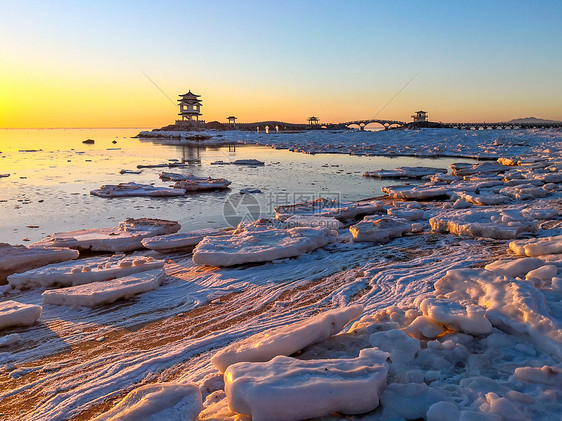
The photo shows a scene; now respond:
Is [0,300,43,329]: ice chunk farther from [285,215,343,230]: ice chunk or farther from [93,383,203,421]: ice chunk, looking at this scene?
[285,215,343,230]: ice chunk

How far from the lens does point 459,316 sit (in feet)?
11.0

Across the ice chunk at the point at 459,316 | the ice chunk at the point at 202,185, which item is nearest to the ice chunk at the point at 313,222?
the ice chunk at the point at 459,316

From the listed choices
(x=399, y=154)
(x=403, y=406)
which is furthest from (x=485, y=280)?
(x=399, y=154)

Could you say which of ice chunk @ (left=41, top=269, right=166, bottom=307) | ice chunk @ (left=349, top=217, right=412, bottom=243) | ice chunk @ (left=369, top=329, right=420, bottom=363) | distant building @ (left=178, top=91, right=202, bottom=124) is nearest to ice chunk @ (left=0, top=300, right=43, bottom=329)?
ice chunk @ (left=41, top=269, right=166, bottom=307)

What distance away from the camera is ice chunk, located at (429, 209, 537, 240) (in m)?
6.80

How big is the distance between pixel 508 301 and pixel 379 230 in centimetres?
360

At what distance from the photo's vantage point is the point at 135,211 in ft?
35.0

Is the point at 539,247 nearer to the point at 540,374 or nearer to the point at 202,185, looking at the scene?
the point at 540,374

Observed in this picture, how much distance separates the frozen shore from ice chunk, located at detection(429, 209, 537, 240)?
0.54m

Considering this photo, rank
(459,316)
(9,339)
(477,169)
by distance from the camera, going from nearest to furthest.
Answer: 1. (459,316)
2. (9,339)
3. (477,169)

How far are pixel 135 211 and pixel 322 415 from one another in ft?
30.9

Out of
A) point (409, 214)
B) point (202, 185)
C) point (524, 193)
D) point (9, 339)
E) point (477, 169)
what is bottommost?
point (9, 339)

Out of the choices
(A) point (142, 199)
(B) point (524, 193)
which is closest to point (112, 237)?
(A) point (142, 199)

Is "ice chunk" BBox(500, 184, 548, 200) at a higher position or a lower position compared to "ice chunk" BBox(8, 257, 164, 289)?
higher
